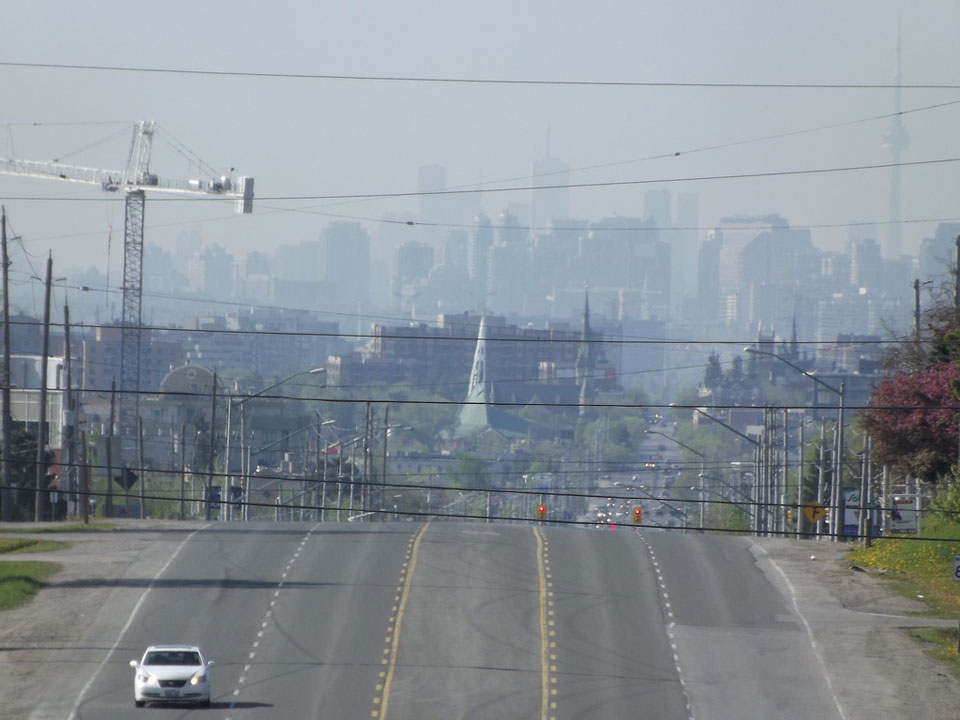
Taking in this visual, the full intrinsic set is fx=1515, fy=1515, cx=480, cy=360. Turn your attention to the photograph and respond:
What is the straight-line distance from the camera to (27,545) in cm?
5159

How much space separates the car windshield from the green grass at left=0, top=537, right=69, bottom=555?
17.7 m

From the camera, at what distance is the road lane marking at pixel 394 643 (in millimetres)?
33625

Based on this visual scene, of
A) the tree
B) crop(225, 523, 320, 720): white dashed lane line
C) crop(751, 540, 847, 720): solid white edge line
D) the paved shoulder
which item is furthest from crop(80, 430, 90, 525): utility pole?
the tree

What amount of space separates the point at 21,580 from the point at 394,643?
12565 mm

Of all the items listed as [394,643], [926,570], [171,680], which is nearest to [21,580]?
[394,643]

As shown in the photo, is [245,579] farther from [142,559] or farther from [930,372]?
[930,372]

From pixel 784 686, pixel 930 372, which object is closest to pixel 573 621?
pixel 784 686

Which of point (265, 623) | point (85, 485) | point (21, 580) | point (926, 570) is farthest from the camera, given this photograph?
point (85, 485)

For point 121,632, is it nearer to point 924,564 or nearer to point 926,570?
point 926,570

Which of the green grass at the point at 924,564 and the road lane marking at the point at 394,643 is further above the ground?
the green grass at the point at 924,564

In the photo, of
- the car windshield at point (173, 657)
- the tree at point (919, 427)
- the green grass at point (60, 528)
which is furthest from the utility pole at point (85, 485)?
the tree at point (919, 427)

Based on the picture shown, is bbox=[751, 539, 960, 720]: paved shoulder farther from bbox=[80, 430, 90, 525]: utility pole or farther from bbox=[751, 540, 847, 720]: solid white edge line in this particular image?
bbox=[80, 430, 90, 525]: utility pole

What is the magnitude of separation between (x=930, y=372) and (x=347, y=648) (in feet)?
89.3

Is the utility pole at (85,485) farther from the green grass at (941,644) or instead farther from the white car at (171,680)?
the green grass at (941,644)
